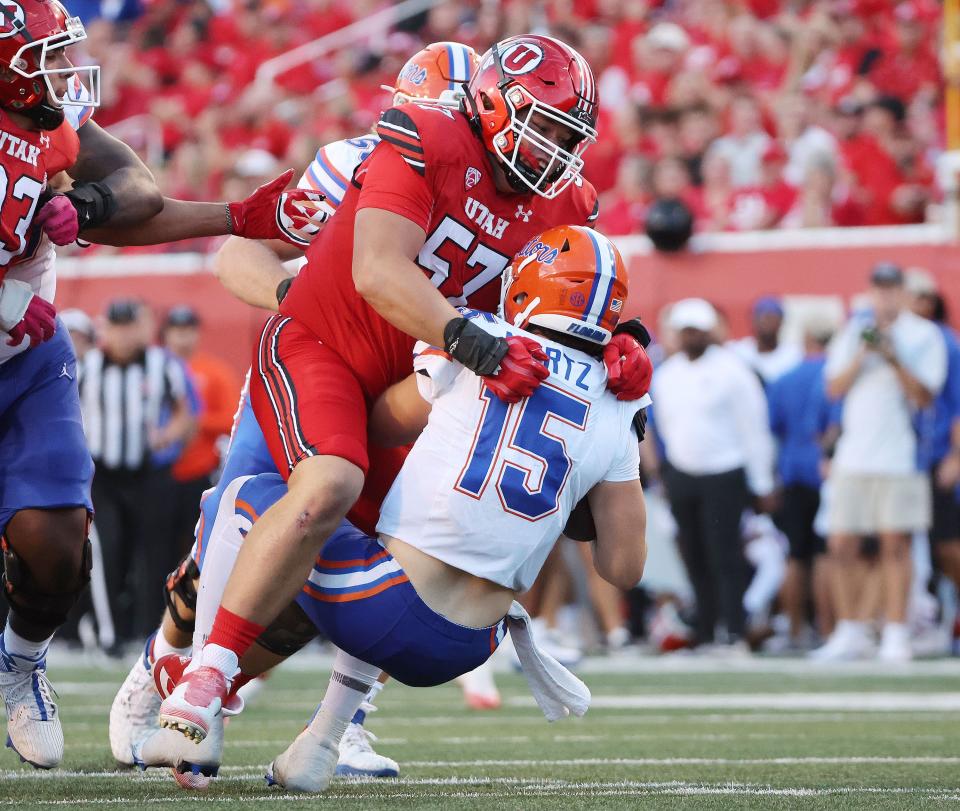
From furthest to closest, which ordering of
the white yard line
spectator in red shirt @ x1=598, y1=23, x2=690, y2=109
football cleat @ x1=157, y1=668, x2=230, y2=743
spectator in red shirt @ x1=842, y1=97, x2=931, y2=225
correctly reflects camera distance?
spectator in red shirt @ x1=598, y1=23, x2=690, y2=109 < spectator in red shirt @ x1=842, y1=97, x2=931, y2=225 < the white yard line < football cleat @ x1=157, y1=668, x2=230, y2=743

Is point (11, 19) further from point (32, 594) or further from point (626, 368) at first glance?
point (626, 368)

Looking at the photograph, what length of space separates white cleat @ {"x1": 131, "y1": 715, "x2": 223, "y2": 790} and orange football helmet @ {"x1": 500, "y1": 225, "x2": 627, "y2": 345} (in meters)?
1.18

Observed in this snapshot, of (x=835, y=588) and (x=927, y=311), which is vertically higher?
(x=927, y=311)

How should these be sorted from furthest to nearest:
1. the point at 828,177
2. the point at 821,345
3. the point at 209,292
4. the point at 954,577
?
1. the point at 209,292
2. the point at 828,177
3. the point at 821,345
4. the point at 954,577

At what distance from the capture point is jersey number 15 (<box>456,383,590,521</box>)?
3.94 m

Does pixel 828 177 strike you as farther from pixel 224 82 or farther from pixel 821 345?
pixel 224 82

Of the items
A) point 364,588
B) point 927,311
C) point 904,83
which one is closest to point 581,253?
point 364,588

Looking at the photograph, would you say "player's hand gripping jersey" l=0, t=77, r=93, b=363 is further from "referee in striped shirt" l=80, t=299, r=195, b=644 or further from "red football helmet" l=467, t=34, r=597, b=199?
"referee in striped shirt" l=80, t=299, r=195, b=644

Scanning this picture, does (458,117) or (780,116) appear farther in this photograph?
(780,116)

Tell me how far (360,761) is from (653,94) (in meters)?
9.51

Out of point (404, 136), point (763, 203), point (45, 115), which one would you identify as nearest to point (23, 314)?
point (45, 115)

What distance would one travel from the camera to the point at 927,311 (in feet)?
31.9

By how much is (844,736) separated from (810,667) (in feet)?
11.4

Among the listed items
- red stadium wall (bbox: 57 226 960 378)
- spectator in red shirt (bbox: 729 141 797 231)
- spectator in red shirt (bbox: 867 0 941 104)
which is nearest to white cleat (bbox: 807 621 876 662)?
red stadium wall (bbox: 57 226 960 378)
